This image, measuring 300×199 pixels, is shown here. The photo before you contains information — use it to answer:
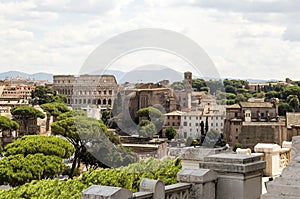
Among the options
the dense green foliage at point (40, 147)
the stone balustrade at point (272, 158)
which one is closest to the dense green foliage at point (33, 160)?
the dense green foliage at point (40, 147)

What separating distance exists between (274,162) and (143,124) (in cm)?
367

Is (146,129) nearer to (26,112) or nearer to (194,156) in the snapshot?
(194,156)

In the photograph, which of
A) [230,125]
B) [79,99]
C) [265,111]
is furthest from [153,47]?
[265,111]

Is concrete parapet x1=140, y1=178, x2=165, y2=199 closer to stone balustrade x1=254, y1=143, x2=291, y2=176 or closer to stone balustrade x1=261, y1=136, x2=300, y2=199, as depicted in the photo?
stone balustrade x1=261, y1=136, x2=300, y2=199

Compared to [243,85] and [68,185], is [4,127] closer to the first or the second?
[68,185]

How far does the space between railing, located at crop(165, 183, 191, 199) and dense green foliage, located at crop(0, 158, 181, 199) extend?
5722mm

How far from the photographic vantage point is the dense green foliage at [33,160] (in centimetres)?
2519

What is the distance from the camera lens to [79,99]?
17484 millimetres

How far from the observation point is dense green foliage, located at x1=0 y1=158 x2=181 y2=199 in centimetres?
1134

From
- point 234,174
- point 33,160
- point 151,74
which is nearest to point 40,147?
point 33,160

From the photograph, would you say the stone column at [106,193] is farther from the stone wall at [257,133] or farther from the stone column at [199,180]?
the stone wall at [257,133]

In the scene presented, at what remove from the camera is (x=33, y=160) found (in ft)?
87.1

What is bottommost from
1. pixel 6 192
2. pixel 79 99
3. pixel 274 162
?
pixel 6 192

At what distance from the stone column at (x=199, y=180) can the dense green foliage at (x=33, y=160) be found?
20749mm
